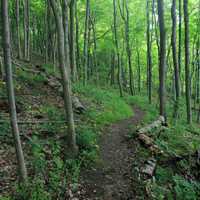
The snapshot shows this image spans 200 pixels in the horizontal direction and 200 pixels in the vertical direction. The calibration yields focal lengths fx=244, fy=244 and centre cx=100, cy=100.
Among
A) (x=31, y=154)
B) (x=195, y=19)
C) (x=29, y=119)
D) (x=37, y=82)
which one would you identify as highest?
(x=195, y=19)

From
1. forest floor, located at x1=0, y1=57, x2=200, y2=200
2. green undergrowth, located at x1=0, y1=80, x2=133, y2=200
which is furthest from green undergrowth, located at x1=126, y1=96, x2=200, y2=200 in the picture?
green undergrowth, located at x1=0, y1=80, x2=133, y2=200

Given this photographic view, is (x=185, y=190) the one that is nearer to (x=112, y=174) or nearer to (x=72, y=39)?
(x=112, y=174)

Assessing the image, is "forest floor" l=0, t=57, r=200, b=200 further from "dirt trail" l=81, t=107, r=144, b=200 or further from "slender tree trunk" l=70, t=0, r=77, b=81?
"slender tree trunk" l=70, t=0, r=77, b=81

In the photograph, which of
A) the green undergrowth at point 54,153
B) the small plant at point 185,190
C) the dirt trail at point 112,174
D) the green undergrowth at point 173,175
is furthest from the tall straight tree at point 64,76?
the small plant at point 185,190

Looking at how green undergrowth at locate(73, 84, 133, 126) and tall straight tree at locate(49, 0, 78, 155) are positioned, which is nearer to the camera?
tall straight tree at locate(49, 0, 78, 155)

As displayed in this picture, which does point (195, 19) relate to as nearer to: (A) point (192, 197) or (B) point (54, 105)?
(B) point (54, 105)

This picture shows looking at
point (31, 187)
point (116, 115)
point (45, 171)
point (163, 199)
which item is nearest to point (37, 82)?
point (116, 115)

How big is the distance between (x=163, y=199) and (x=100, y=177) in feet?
5.28

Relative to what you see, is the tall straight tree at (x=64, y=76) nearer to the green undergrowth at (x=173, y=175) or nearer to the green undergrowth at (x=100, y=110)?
the green undergrowth at (x=173, y=175)

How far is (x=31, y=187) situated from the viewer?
5.00m

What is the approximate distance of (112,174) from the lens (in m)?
6.42

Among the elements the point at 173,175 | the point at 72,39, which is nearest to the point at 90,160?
the point at 173,175

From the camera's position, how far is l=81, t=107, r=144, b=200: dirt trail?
18.4ft

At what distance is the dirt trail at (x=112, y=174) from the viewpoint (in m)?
5.61
